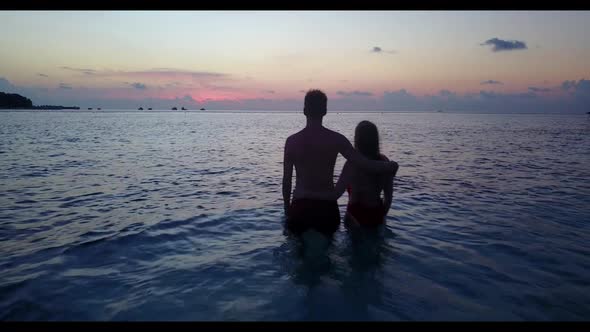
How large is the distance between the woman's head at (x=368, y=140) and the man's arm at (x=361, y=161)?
1.30 ft

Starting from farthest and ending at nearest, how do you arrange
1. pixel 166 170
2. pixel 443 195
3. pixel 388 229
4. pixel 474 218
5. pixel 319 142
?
pixel 166 170 → pixel 443 195 → pixel 474 218 → pixel 388 229 → pixel 319 142

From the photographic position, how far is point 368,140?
5.99 meters

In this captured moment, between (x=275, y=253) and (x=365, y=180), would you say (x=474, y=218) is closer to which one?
(x=365, y=180)

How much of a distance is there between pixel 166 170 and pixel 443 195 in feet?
41.7

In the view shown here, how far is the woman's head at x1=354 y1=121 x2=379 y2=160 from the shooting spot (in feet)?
19.6

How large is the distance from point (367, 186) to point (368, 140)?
92cm

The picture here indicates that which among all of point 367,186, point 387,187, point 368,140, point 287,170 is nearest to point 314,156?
point 287,170

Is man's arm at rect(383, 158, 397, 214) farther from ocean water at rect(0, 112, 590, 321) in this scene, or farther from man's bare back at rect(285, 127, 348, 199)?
man's bare back at rect(285, 127, 348, 199)

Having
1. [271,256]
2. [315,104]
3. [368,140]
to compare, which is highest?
[315,104]

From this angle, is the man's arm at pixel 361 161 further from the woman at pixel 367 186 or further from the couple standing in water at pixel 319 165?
the woman at pixel 367 186

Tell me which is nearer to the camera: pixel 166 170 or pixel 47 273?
pixel 47 273

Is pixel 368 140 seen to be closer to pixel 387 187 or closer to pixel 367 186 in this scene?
pixel 367 186

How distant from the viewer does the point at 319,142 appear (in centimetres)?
503
